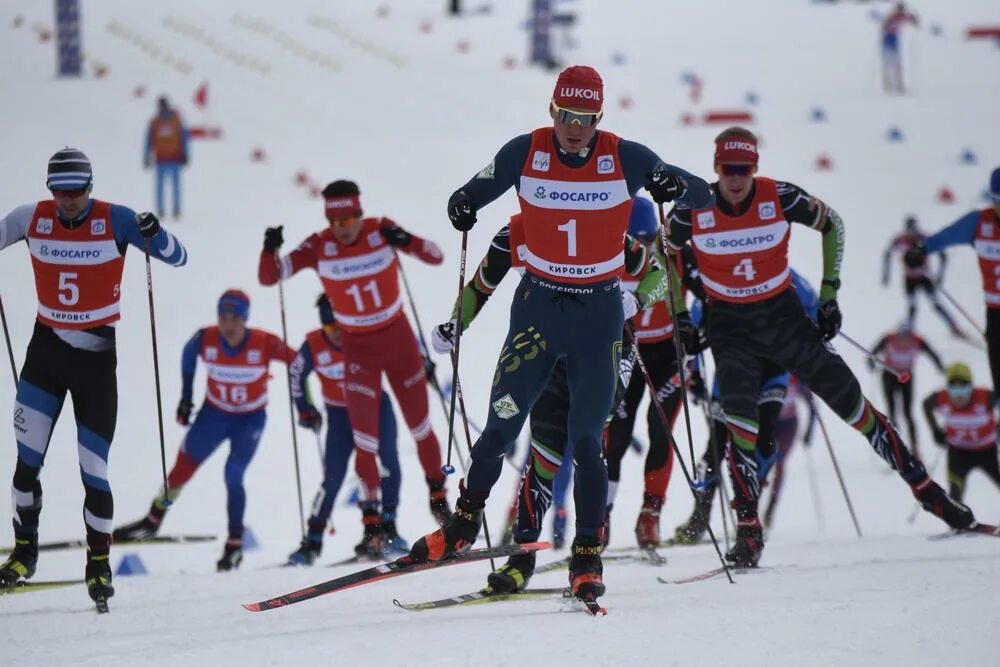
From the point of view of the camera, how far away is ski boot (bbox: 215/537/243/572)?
8.77m

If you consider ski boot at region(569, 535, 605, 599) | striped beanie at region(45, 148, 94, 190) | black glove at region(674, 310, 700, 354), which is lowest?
ski boot at region(569, 535, 605, 599)

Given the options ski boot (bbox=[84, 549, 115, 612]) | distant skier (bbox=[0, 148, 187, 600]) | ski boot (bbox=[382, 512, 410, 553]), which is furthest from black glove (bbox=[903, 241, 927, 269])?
ski boot (bbox=[84, 549, 115, 612])

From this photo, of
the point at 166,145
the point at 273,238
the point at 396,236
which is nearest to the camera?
the point at 273,238

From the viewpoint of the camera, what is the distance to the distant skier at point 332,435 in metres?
8.70

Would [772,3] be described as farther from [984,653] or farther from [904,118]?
[984,653]

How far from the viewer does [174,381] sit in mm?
13328

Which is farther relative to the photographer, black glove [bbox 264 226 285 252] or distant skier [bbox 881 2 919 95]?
distant skier [bbox 881 2 919 95]

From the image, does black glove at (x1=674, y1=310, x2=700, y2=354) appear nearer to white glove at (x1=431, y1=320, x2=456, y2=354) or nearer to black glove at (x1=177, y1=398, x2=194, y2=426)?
white glove at (x1=431, y1=320, x2=456, y2=354)

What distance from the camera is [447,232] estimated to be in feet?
60.4

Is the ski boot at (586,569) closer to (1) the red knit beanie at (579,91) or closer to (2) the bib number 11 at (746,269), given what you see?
(1) the red knit beanie at (579,91)

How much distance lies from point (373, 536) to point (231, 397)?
158 centimetres

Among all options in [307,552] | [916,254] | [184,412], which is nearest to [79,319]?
[184,412]

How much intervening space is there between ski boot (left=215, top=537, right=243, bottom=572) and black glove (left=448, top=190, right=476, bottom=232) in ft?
14.2

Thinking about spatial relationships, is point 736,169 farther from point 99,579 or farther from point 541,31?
point 541,31
